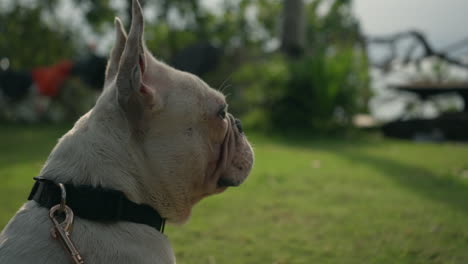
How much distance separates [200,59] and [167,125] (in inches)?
461

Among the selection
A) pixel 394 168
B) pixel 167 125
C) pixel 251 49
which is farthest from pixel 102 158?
pixel 251 49

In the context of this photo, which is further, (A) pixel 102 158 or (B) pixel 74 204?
(A) pixel 102 158

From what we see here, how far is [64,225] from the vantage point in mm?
1816

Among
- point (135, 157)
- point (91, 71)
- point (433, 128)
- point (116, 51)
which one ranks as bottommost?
point (433, 128)

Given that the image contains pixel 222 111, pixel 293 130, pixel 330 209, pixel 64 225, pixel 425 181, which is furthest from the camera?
pixel 293 130

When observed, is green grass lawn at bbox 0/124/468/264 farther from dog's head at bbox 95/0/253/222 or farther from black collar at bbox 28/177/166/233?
black collar at bbox 28/177/166/233

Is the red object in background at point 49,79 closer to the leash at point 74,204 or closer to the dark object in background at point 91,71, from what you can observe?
the dark object in background at point 91,71

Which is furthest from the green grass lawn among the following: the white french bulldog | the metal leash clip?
the metal leash clip

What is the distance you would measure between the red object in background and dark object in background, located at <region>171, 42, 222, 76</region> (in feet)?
11.2

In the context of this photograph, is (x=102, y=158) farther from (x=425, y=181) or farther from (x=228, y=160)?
(x=425, y=181)

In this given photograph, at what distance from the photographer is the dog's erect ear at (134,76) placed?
1920 mm

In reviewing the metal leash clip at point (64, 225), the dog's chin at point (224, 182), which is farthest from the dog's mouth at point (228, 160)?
the metal leash clip at point (64, 225)

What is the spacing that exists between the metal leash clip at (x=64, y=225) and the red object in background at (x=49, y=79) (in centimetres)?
1079

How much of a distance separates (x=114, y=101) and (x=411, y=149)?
24.2 feet
